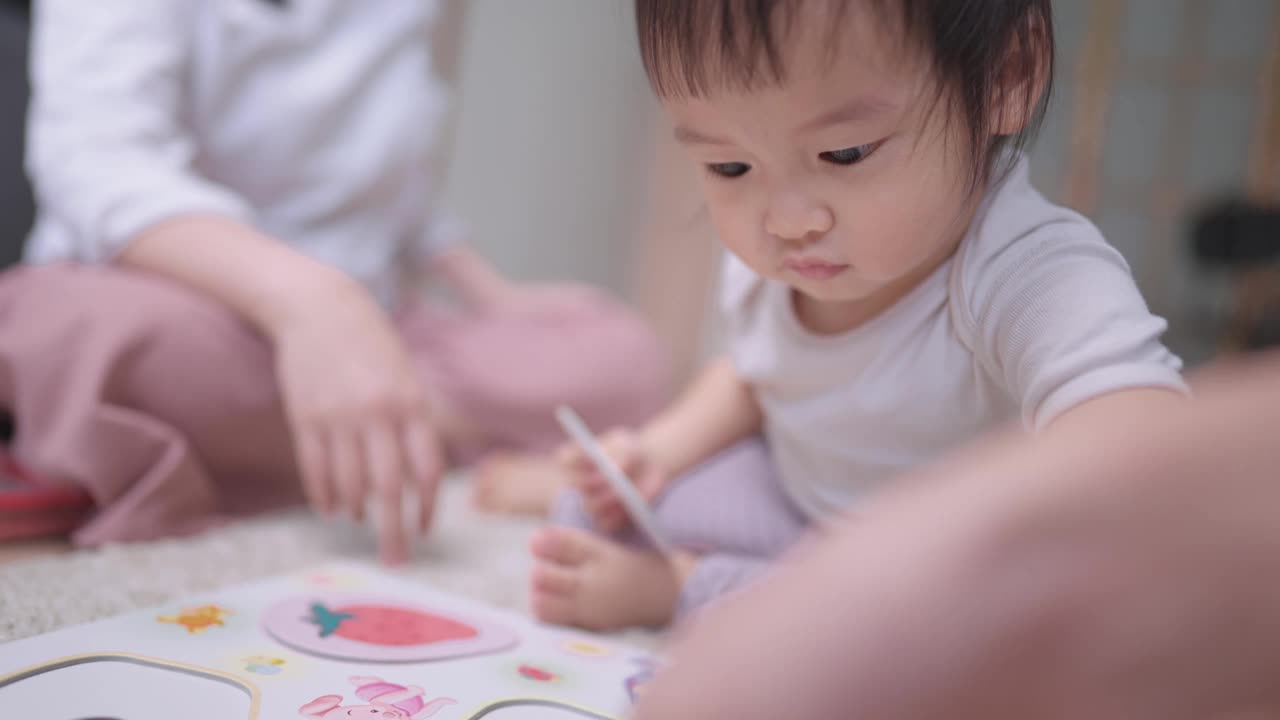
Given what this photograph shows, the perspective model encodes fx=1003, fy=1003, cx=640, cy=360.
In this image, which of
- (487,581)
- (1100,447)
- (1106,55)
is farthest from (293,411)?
(1106,55)

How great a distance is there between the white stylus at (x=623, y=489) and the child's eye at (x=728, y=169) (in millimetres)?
203

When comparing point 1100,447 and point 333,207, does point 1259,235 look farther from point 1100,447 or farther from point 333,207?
point 1100,447

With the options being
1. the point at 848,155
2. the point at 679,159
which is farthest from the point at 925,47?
the point at 679,159

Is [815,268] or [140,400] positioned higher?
[815,268]

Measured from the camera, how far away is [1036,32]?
17.6 inches

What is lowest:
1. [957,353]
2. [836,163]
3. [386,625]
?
[386,625]

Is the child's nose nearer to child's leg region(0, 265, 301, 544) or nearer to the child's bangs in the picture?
the child's bangs

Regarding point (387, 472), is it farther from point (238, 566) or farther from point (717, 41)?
point (717, 41)

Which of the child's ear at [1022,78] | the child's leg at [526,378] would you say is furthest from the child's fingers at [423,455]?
the child's ear at [1022,78]

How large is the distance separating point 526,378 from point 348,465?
1.16 feet

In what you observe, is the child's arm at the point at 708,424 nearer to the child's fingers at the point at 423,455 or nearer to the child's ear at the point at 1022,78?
the child's fingers at the point at 423,455

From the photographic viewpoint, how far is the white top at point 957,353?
15.7 inches

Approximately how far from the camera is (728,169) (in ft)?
1.58

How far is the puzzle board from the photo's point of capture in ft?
1.36
